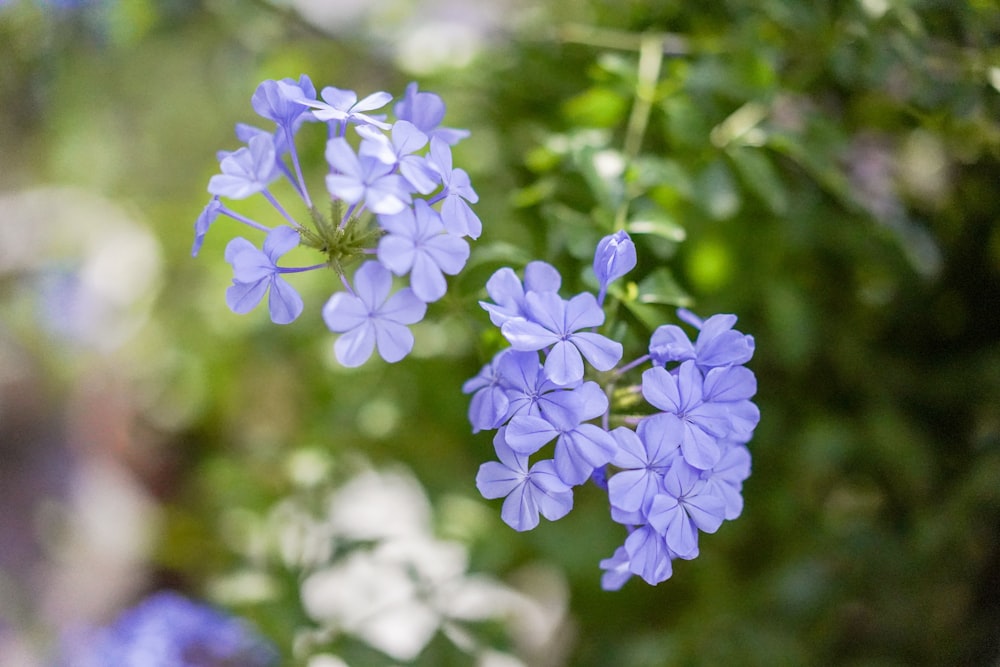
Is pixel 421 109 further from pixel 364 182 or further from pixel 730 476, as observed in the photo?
pixel 730 476

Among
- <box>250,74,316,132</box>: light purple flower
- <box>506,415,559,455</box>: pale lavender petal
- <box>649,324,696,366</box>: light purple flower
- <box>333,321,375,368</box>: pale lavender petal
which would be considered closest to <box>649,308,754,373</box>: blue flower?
<box>649,324,696,366</box>: light purple flower

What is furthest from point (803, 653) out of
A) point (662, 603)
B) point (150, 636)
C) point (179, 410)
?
point (179, 410)

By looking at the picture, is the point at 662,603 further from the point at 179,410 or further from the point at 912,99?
the point at 179,410

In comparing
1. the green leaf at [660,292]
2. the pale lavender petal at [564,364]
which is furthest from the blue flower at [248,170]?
the green leaf at [660,292]

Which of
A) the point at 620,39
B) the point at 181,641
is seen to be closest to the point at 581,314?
the point at 620,39

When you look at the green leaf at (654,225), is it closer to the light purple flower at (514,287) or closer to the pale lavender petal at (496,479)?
the light purple flower at (514,287)

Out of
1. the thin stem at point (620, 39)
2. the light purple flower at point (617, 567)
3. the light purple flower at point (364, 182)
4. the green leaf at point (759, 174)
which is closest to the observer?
the light purple flower at point (364, 182)

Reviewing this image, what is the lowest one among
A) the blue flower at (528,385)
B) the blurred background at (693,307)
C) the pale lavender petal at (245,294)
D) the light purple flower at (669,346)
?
the blurred background at (693,307)

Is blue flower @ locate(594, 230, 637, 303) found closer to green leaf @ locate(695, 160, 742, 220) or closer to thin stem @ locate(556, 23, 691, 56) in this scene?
green leaf @ locate(695, 160, 742, 220)
